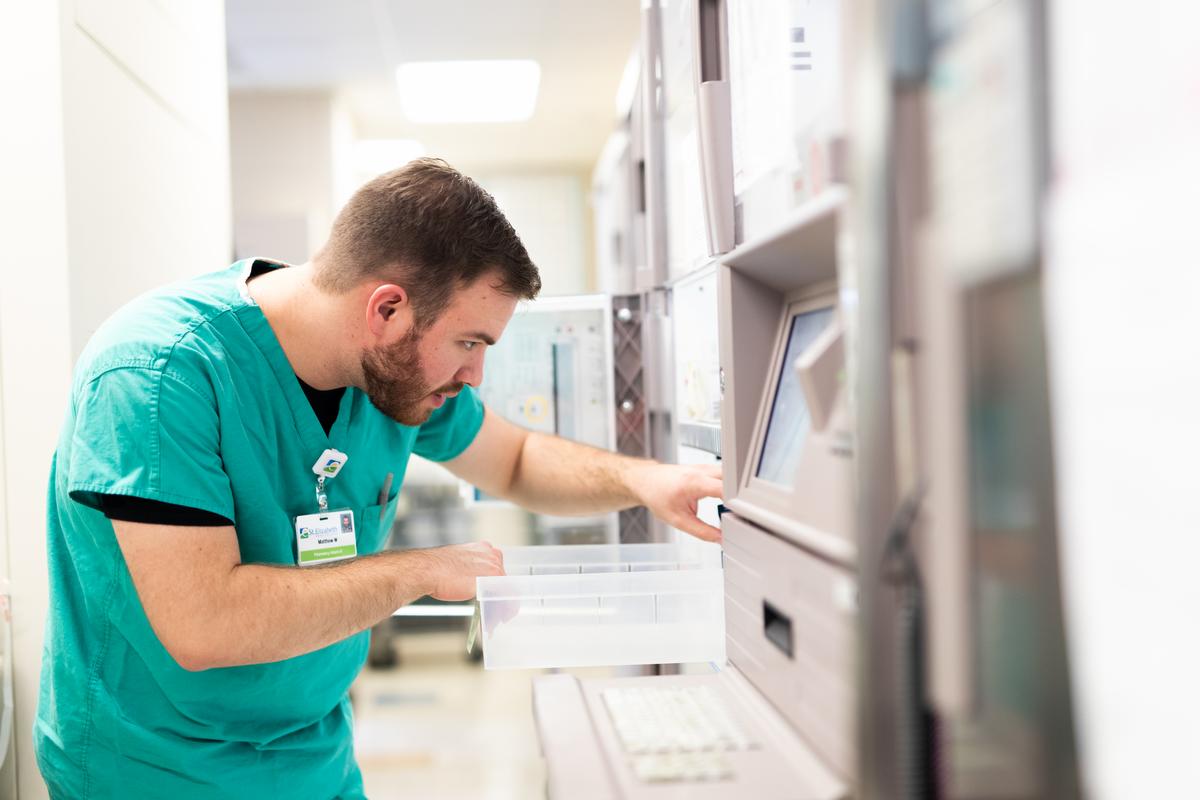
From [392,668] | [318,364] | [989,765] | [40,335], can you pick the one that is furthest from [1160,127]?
[392,668]

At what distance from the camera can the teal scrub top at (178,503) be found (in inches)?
40.9

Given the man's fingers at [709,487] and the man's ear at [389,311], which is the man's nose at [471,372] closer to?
the man's ear at [389,311]

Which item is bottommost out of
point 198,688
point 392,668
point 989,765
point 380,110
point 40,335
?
point 392,668

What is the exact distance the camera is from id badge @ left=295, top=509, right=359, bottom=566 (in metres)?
1.23

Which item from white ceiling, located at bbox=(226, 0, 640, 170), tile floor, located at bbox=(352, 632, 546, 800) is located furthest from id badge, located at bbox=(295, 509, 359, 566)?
white ceiling, located at bbox=(226, 0, 640, 170)

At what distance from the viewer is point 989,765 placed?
→ 494 mm

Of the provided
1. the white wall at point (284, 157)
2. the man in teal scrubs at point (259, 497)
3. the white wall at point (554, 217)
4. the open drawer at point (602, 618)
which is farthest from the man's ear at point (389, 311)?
the white wall at point (554, 217)

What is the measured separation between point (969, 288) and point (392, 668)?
393 cm

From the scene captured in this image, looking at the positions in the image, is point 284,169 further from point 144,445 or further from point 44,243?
point 144,445

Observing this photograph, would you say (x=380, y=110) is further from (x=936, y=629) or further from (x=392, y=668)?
(x=936, y=629)

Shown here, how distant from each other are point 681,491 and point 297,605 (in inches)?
21.2

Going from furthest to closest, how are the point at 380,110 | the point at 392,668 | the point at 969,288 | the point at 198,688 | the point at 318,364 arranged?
the point at 380,110 → the point at 392,668 → the point at 318,364 → the point at 198,688 → the point at 969,288

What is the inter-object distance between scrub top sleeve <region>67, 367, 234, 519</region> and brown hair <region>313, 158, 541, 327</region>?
275 mm

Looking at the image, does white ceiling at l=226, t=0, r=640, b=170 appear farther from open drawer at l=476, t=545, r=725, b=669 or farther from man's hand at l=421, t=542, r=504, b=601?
open drawer at l=476, t=545, r=725, b=669
